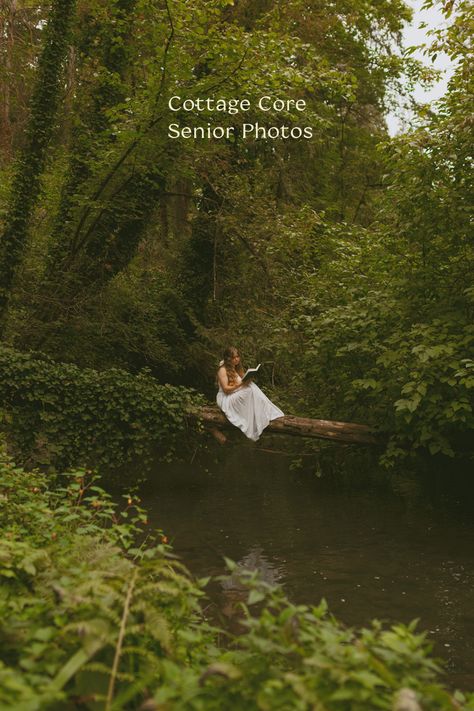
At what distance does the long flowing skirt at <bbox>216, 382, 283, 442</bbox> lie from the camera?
40.3ft

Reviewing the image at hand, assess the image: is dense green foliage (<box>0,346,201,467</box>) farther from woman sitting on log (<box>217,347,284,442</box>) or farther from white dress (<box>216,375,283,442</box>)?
white dress (<box>216,375,283,442</box>)

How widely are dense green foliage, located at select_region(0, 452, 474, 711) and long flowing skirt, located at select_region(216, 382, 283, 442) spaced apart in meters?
8.25

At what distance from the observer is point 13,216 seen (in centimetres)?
1399

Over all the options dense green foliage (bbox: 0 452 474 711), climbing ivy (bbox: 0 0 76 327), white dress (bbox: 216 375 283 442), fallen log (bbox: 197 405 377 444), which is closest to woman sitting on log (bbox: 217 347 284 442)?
white dress (bbox: 216 375 283 442)

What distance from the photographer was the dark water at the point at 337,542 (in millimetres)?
7273

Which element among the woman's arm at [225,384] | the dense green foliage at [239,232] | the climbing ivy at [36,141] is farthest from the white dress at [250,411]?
the climbing ivy at [36,141]

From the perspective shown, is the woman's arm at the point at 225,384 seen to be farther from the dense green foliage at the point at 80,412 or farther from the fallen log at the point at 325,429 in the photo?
the fallen log at the point at 325,429

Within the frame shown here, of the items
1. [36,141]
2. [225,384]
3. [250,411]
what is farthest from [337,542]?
[36,141]

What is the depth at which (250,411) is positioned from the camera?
40.5 feet

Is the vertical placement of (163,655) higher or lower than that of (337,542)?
higher

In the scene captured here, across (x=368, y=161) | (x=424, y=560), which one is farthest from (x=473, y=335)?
(x=368, y=161)

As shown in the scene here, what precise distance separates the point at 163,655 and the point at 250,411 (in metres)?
8.92

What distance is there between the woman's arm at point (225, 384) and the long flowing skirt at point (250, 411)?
4.0 inches

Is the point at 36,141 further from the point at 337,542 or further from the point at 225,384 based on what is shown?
the point at 337,542
